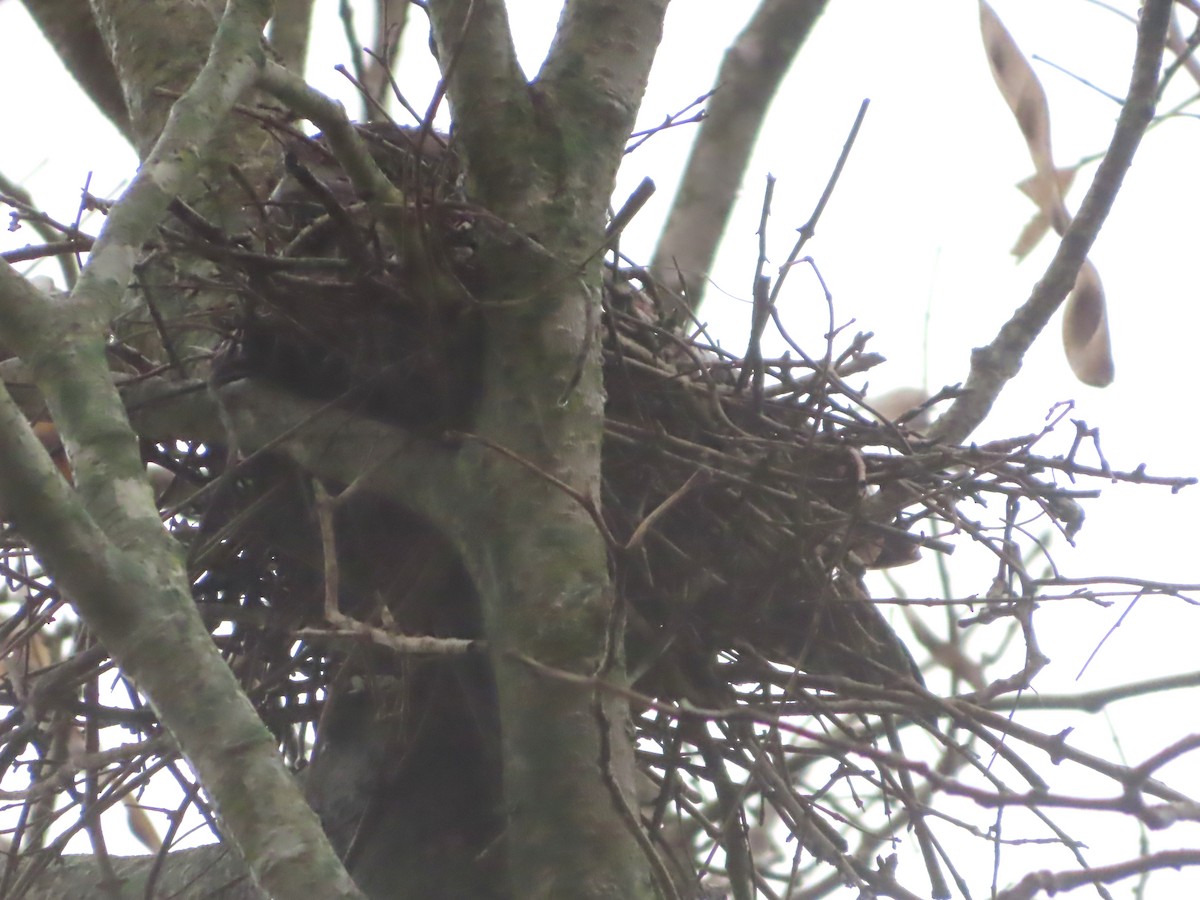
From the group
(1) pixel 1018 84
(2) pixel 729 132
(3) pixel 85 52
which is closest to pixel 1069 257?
(1) pixel 1018 84

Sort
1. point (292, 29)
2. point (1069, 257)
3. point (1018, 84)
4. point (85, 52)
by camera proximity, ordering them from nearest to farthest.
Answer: point (1069, 257) < point (1018, 84) < point (85, 52) < point (292, 29)

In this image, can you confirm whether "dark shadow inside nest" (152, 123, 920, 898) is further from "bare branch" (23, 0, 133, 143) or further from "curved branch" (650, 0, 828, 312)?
"bare branch" (23, 0, 133, 143)

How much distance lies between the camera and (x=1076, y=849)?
1250 millimetres

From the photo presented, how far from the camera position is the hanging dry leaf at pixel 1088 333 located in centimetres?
196

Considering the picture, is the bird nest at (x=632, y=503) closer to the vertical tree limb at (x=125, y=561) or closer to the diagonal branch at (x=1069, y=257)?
the diagonal branch at (x=1069, y=257)

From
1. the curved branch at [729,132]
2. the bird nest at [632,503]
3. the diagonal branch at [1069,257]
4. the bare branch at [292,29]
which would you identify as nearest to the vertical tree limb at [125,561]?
the bird nest at [632,503]

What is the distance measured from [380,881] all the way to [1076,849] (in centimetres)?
73

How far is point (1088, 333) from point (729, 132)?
Result: 26.8 inches

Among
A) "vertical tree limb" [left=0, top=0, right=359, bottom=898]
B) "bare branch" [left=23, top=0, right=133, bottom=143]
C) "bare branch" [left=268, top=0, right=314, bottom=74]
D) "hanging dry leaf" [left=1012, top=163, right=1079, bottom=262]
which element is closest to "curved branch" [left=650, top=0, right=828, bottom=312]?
"hanging dry leaf" [left=1012, top=163, right=1079, bottom=262]

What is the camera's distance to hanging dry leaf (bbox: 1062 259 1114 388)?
1960 millimetres

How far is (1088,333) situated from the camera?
1.98 metres

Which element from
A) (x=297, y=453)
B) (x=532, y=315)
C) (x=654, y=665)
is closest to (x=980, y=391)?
(x=654, y=665)

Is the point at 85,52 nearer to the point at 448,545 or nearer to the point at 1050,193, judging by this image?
the point at 448,545

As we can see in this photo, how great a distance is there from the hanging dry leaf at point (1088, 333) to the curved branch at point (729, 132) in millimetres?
577
